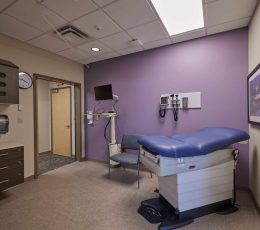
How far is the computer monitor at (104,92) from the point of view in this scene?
3.70 meters

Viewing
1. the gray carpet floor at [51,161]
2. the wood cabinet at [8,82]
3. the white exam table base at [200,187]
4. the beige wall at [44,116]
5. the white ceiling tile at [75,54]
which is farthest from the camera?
the beige wall at [44,116]

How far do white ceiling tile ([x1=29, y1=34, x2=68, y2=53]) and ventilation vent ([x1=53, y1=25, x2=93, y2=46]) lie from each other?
164mm

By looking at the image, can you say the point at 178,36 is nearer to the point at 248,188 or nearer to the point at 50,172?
the point at 248,188

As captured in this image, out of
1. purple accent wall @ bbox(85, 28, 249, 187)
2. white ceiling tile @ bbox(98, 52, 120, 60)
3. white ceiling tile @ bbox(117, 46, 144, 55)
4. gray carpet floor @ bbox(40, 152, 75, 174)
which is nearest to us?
purple accent wall @ bbox(85, 28, 249, 187)

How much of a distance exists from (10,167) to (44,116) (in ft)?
9.97

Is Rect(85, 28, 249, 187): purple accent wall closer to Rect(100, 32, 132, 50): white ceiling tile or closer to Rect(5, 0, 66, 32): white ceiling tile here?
Rect(100, 32, 132, 50): white ceiling tile

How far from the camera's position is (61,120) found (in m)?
5.17

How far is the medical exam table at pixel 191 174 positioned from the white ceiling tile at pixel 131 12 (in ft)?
5.52

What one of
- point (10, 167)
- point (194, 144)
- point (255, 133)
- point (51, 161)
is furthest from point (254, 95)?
point (51, 161)

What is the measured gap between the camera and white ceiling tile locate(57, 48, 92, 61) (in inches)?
143

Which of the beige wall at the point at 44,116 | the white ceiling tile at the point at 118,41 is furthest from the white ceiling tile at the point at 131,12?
the beige wall at the point at 44,116

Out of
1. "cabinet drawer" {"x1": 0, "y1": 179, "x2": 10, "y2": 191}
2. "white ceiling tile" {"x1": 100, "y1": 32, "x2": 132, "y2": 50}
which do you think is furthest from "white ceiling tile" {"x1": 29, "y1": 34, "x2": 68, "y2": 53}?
"cabinet drawer" {"x1": 0, "y1": 179, "x2": 10, "y2": 191}

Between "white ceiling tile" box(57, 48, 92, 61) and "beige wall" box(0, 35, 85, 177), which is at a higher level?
"white ceiling tile" box(57, 48, 92, 61)

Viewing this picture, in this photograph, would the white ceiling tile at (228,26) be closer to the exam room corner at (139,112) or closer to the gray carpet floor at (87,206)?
the exam room corner at (139,112)
